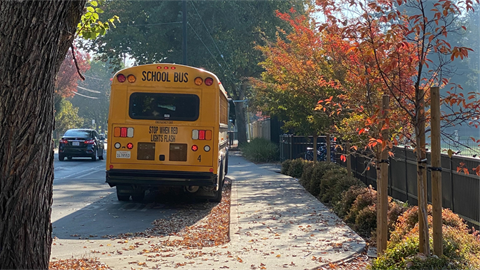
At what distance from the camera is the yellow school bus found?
36.5 feet

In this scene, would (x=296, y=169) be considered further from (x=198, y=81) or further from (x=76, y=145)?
(x=76, y=145)

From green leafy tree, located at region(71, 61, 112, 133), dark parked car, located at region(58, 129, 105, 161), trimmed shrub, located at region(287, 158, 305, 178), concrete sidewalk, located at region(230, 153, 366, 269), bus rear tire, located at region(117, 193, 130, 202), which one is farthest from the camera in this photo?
green leafy tree, located at region(71, 61, 112, 133)

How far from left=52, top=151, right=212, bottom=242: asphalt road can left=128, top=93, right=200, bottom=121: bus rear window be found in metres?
1.98

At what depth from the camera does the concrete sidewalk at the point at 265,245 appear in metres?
6.34

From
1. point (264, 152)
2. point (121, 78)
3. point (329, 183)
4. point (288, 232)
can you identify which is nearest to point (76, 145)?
point (264, 152)

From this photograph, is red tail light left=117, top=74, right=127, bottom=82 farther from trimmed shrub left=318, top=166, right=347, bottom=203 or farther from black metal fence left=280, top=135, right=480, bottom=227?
black metal fence left=280, top=135, right=480, bottom=227

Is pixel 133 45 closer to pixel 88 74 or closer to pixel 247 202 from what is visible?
pixel 247 202

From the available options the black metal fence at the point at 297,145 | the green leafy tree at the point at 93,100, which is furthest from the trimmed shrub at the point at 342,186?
the green leafy tree at the point at 93,100

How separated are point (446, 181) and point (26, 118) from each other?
707cm

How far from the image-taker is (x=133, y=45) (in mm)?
34500

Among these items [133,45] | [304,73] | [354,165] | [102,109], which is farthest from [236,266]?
[102,109]

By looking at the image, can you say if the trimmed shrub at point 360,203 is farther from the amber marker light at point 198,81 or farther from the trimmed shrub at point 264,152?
the trimmed shrub at point 264,152

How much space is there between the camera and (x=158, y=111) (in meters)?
11.4

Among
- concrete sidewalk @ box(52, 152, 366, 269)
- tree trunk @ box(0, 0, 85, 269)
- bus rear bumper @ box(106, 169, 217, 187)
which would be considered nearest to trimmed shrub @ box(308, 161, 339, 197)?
concrete sidewalk @ box(52, 152, 366, 269)
